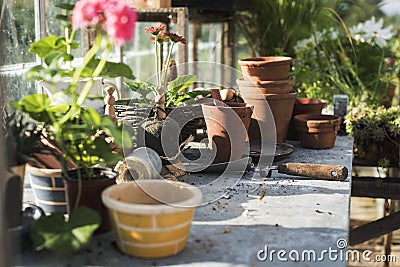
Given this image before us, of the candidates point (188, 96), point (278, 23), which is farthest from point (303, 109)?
point (278, 23)

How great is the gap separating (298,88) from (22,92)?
66.9 inches

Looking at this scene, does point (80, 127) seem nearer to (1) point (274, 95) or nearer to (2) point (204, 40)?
(1) point (274, 95)

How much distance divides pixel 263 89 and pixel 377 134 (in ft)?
2.04

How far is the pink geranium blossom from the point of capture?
48.2 inches

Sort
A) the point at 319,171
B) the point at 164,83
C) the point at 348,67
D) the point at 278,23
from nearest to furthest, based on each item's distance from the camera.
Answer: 1. the point at 319,171
2. the point at 164,83
3. the point at 348,67
4. the point at 278,23

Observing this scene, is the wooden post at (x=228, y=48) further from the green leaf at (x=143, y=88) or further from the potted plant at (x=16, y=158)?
the potted plant at (x=16, y=158)

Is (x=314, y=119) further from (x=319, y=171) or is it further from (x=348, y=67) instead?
(x=348, y=67)

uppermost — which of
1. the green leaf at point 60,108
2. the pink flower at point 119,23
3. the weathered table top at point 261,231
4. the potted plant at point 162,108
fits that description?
the pink flower at point 119,23

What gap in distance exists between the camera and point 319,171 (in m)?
1.89

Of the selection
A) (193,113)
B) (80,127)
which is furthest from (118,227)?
(193,113)

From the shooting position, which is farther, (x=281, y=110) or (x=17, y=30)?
(x=281, y=110)

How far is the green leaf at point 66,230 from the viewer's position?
1.20 meters

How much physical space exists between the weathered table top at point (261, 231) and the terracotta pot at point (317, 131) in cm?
48

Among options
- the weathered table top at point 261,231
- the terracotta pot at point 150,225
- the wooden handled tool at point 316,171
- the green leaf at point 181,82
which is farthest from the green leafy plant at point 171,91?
the terracotta pot at point 150,225
